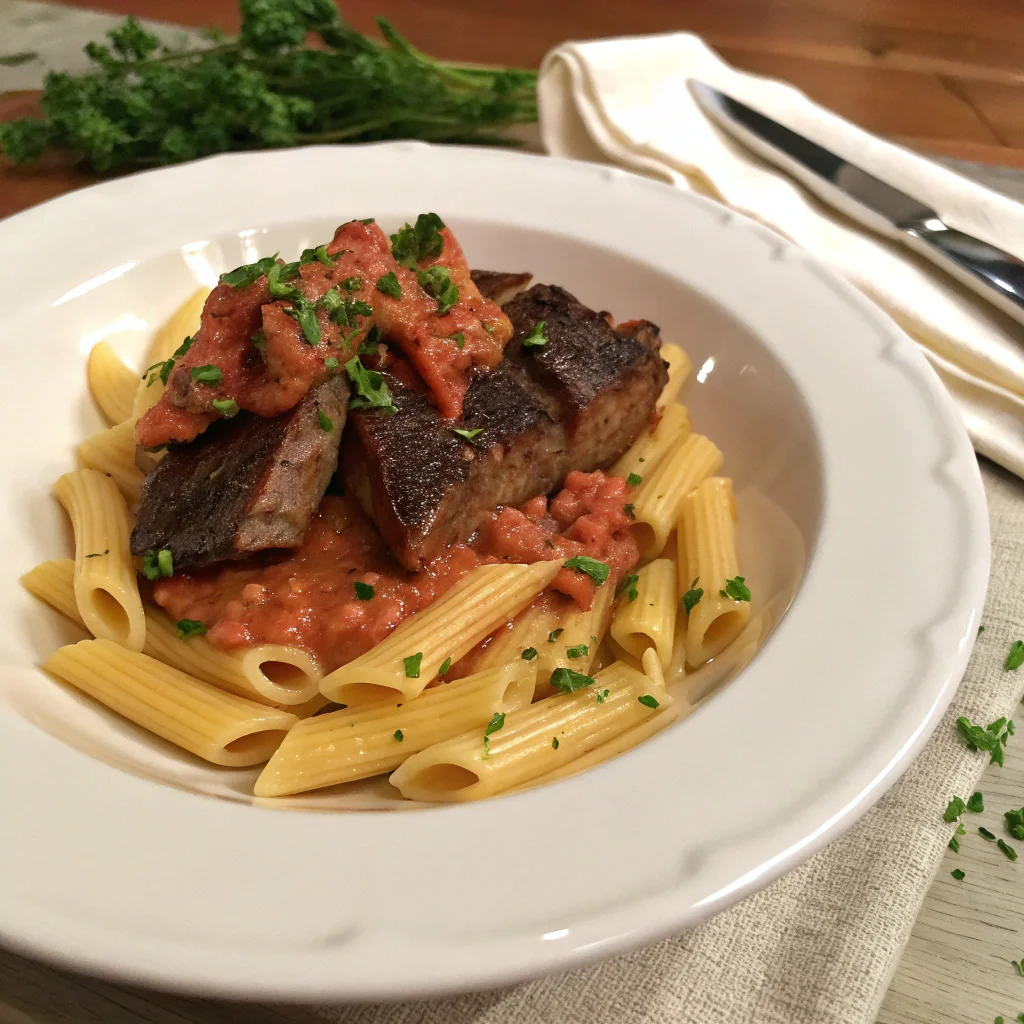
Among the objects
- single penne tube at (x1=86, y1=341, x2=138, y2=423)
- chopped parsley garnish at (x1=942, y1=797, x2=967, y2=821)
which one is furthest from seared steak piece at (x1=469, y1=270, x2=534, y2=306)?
chopped parsley garnish at (x1=942, y1=797, x2=967, y2=821)

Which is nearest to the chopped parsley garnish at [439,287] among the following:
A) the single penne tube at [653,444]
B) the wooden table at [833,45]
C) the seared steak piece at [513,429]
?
the seared steak piece at [513,429]

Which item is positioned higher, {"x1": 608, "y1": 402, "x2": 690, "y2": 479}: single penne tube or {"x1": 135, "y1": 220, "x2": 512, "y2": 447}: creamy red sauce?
{"x1": 135, "y1": 220, "x2": 512, "y2": 447}: creamy red sauce

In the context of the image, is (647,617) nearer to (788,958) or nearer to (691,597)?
(691,597)

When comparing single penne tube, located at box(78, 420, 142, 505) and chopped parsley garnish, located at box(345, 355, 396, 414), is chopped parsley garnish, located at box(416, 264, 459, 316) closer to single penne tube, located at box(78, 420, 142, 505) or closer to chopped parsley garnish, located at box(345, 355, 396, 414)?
chopped parsley garnish, located at box(345, 355, 396, 414)

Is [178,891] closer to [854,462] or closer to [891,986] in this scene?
[891,986]

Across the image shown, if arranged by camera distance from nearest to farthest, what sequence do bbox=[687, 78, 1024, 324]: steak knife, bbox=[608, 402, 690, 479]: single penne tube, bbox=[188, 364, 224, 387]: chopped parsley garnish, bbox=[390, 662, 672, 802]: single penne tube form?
bbox=[390, 662, 672, 802]: single penne tube, bbox=[188, 364, 224, 387]: chopped parsley garnish, bbox=[608, 402, 690, 479]: single penne tube, bbox=[687, 78, 1024, 324]: steak knife

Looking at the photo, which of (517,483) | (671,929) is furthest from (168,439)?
(671,929)
